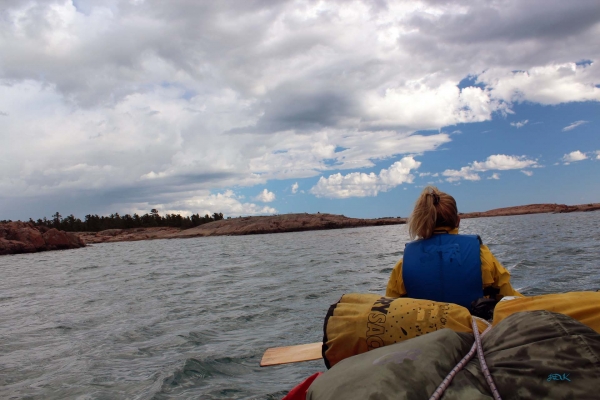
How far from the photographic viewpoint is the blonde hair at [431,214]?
4590mm

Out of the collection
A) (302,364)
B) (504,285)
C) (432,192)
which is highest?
(432,192)

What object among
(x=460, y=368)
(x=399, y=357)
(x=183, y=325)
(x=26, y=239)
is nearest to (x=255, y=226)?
(x=26, y=239)

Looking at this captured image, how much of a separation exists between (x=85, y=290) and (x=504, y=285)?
52.4 feet

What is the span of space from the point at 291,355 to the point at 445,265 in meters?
1.96

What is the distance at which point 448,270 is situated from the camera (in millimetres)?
4348

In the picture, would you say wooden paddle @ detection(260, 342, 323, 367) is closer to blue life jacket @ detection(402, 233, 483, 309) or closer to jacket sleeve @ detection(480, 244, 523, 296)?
blue life jacket @ detection(402, 233, 483, 309)

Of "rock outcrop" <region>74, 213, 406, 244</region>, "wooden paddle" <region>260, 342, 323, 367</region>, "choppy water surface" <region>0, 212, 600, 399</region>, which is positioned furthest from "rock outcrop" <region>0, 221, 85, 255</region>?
"wooden paddle" <region>260, 342, 323, 367</region>

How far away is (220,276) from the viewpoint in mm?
17969

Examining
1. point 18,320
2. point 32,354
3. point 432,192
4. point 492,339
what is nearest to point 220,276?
point 18,320

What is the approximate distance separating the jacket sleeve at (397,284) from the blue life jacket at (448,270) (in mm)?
158

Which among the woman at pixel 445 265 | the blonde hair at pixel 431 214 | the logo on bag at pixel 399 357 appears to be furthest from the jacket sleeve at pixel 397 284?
the logo on bag at pixel 399 357

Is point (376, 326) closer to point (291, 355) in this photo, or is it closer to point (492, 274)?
point (492, 274)

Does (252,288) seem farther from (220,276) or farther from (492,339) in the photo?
(492,339)

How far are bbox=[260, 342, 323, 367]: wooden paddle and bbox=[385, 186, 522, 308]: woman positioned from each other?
120 cm
